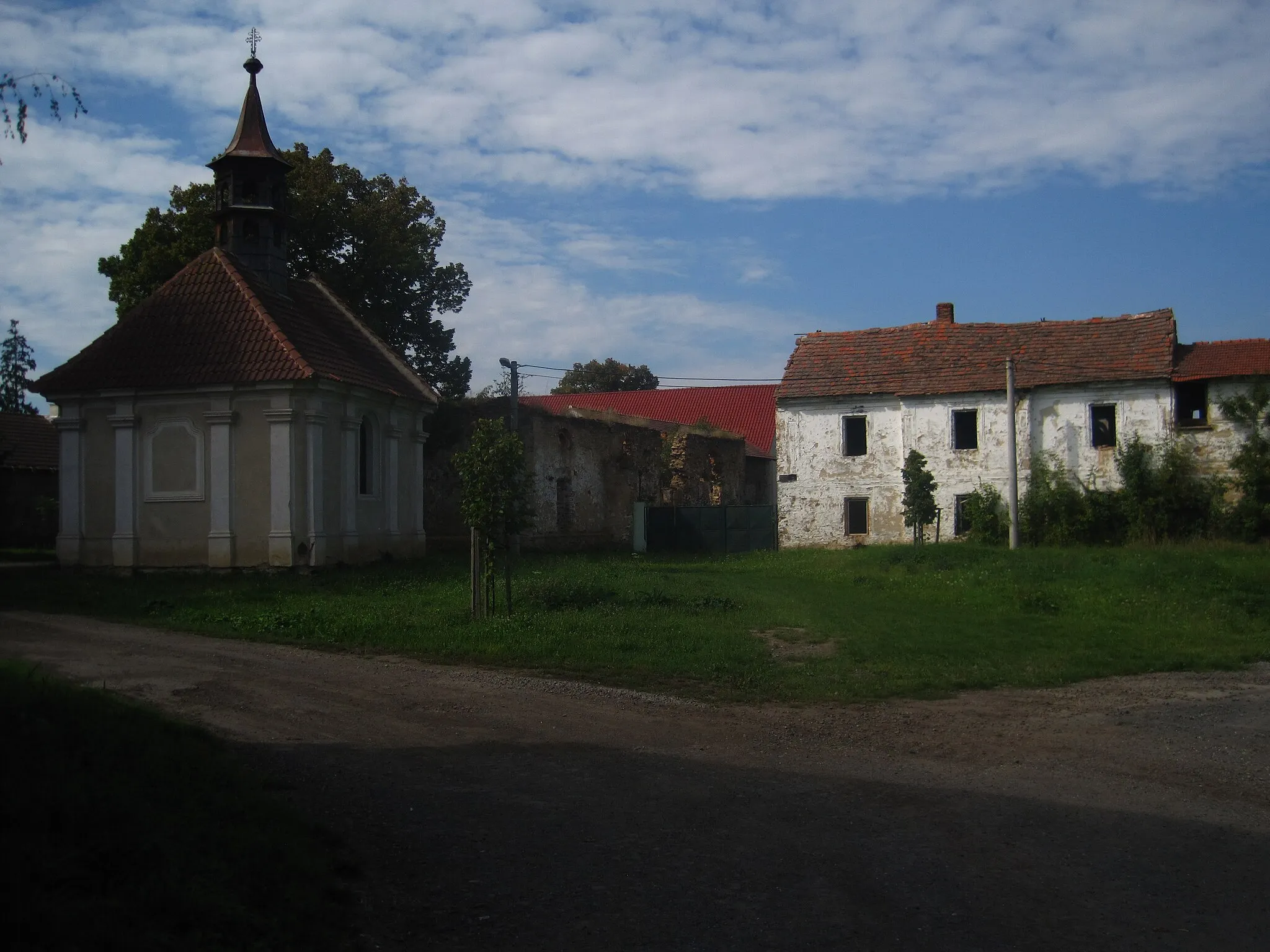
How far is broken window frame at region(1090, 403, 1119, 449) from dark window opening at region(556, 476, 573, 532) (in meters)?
15.8

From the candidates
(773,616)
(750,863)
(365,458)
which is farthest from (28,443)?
(750,863)

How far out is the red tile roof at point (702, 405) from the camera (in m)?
52.3

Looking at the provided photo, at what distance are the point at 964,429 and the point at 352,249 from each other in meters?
19.1

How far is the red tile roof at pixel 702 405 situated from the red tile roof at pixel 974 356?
14002mm

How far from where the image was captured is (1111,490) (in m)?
31.4

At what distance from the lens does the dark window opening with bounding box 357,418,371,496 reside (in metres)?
25.5

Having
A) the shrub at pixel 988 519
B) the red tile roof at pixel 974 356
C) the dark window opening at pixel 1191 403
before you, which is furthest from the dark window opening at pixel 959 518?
the dark window opening at pixel 1191 403

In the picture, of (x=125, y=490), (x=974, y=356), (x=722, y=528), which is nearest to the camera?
(x=125, y=490)

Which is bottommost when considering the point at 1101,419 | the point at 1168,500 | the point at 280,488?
the point at 1168,500

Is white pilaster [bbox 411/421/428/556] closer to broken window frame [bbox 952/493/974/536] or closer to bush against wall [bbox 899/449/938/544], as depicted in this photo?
bush against wall [bbox 899/449/938/544]

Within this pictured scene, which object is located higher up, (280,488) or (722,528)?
(280,488)

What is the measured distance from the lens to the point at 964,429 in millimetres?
34062

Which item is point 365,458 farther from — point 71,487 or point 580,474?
point 580,474

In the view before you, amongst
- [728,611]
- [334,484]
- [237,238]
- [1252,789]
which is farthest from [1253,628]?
[237,238]
